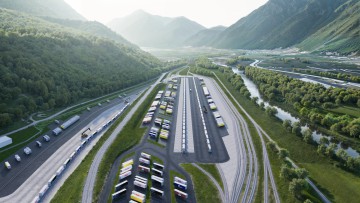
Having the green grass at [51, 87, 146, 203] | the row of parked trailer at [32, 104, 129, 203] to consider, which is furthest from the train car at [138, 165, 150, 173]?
the row of parked trailer at [32, 104, 129, 203]

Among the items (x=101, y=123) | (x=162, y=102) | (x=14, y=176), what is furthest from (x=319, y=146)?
(x=14, y=176)

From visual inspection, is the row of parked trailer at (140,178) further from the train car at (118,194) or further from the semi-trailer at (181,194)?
the semi-trailer at (181,194)

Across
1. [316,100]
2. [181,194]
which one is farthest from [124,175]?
[316,100]

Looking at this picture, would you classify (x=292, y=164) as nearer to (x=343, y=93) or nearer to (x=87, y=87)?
(x=343, y=93)

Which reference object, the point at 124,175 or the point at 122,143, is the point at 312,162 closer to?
the point at 124,175

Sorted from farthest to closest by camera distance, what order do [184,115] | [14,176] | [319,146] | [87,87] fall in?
1. [87,87]
2. [184,115]
3. [319,146]
4. [14,176]

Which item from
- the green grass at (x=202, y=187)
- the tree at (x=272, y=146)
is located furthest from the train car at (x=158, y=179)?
the tree at (x=272, y=146)

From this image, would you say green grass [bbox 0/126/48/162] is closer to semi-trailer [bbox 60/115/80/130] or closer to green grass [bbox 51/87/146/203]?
semi-trailer [bbox 60/115/80/130]

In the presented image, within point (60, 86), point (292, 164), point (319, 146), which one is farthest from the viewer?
point (60, 86)
